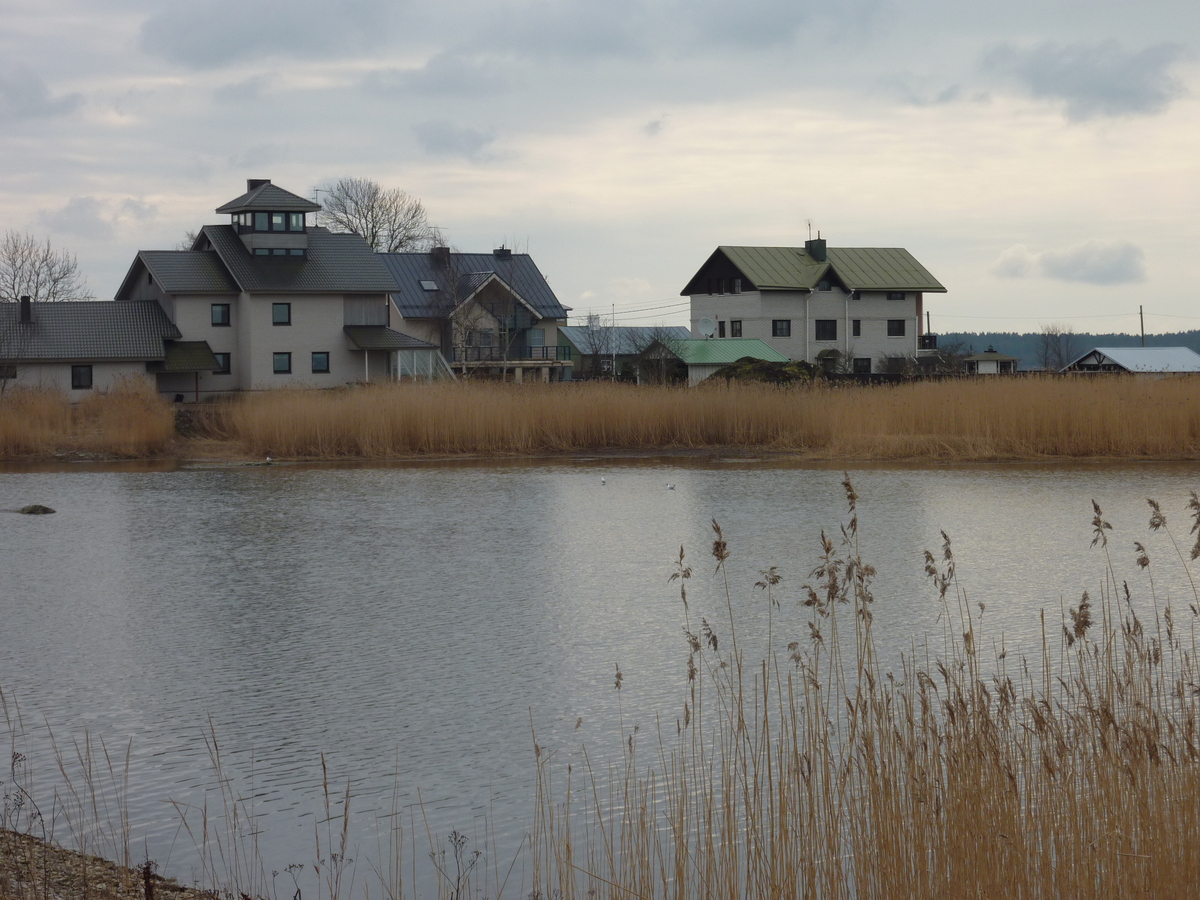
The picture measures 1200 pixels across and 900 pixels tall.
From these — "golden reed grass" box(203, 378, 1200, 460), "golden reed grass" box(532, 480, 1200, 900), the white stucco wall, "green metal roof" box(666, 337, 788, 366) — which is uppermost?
the white stucco wall

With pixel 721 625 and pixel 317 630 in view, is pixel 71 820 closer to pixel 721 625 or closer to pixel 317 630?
pixel 317 630

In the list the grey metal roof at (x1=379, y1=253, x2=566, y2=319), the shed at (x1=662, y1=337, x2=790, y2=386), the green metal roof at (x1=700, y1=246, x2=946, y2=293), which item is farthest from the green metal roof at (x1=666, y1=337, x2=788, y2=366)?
the grey metal roof at (x1=379, y1=253, x2=566, y2=319)

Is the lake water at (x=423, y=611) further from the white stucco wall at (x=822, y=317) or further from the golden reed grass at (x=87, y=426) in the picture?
the white stucco wall at (x=822, y=317)

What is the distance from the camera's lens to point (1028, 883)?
467 cm

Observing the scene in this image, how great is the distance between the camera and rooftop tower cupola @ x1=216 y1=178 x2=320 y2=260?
5200 cm

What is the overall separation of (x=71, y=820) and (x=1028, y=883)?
4.11 meters

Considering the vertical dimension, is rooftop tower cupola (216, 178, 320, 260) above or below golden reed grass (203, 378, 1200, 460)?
above

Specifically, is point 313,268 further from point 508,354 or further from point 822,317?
point 822,317

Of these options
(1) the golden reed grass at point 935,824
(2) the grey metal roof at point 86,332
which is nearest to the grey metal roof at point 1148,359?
(2) the grey metal roof at point 86,332

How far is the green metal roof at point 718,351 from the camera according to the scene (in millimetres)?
56938

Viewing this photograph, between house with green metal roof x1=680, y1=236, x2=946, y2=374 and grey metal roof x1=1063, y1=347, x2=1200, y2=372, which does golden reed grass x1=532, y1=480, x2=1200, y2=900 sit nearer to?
grey metal roof x1=1063, y1=347, x2=1200, y2=372

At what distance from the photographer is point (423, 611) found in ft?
36.9

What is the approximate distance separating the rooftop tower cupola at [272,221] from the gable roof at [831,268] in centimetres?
2328

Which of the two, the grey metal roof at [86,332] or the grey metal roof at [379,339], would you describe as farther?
the grey metal roof at [379,339]
